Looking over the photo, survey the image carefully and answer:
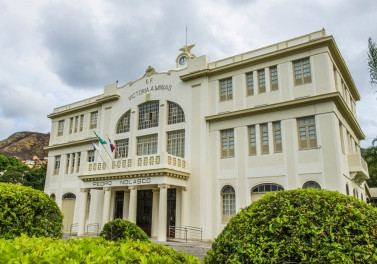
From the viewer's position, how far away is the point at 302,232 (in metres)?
4.28

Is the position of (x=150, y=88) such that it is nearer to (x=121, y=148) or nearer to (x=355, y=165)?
(x=121, y=148)

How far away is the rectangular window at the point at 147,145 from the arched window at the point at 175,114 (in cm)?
172

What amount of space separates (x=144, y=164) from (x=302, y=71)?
420 inches

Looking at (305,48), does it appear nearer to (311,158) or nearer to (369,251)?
(311,158)

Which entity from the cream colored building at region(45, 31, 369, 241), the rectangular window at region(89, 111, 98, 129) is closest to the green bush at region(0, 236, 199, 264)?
the cream colored building at region(45, 31, 369, 241)

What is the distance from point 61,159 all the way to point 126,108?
858cm

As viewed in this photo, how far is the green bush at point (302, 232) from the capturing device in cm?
407

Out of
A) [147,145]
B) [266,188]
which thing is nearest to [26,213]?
[266,188]

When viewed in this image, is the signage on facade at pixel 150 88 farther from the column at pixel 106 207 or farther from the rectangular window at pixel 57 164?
the rectangular window at pixel 57 164

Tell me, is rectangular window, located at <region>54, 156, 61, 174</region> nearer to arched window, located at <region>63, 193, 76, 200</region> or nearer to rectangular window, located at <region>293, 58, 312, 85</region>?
arched window, located at <region>63, 193, 76, 200</region>

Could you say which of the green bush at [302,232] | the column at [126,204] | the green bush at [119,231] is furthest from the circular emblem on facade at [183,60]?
the green bush at [302,232]

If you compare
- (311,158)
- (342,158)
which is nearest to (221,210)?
(311,158)


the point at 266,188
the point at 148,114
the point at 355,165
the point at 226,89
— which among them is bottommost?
the point at 266,188

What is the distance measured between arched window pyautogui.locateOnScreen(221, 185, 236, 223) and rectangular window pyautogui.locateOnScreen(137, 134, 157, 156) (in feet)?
19.6
